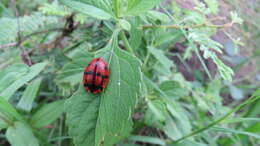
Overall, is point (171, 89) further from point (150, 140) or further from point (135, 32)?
point (135, 32)

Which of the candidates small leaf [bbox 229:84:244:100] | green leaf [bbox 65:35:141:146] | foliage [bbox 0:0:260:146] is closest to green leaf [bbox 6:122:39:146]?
foliage [bbox 0:0:260:146]

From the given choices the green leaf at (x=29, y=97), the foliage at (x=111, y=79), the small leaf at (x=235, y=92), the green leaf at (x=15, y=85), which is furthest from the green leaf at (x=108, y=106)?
the small leaf at (x=235, y=92)

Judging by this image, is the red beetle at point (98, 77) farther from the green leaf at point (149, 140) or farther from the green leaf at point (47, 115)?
the green leaf at point (149, 140)

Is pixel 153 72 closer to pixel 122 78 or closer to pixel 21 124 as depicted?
pixel 122 78

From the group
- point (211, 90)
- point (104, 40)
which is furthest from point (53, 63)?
point (211, 90)

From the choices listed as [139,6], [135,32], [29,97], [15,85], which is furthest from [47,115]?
[139,6]
